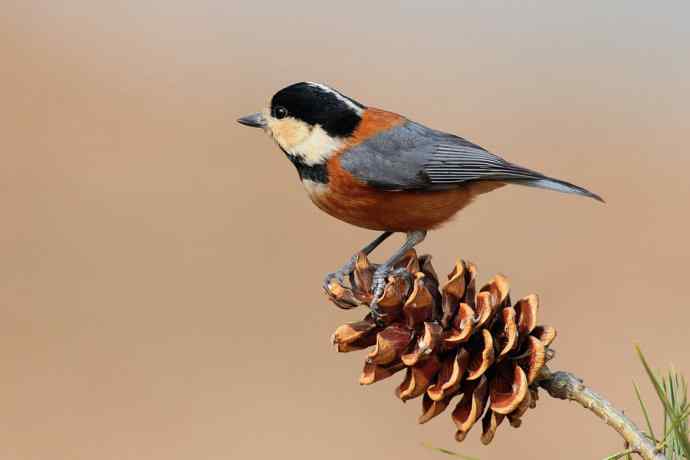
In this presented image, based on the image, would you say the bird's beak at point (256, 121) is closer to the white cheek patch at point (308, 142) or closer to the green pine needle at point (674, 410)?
the white cheek patch at point (308, 142)

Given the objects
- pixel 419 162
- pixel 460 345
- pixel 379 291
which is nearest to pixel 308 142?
pixel 419 162

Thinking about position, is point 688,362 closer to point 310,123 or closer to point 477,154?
point 477,154

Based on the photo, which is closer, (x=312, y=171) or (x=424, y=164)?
(x=312, y=171)

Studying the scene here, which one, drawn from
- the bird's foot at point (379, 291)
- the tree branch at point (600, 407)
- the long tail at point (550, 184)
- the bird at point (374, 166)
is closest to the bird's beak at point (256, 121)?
the bird at point (374, 166)

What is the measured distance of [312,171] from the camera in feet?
9.22

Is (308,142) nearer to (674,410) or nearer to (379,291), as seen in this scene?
(379,291)

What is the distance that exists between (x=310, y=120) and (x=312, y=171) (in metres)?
0.16

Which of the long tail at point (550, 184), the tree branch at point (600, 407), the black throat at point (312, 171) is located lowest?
the tree branch at point (600, 407)

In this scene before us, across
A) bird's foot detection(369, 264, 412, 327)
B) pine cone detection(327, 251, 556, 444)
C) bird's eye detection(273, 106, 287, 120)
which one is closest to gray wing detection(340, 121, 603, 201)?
bird's eye detection(273, 106, 287, 120)

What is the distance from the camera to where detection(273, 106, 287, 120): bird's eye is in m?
2.84

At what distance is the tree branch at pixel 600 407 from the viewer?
1.27m

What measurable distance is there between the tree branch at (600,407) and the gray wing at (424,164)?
4.42 ft

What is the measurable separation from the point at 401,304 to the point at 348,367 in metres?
3.81

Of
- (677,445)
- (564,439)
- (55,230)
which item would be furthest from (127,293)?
(677,445)
